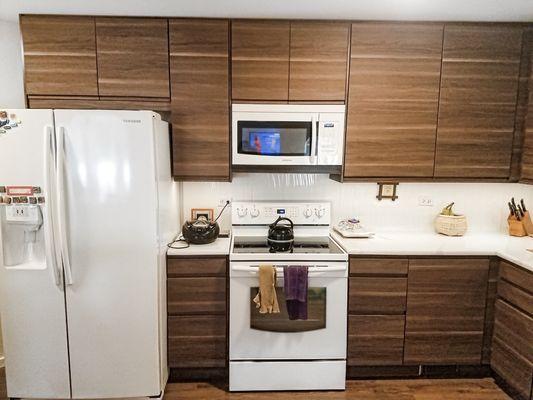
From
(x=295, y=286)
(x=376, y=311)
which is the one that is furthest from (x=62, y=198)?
(x=376, y=311)

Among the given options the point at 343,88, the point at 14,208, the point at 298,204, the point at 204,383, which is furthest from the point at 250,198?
the point at 14,208

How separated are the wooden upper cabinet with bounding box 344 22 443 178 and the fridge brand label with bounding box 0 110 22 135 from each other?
193cm

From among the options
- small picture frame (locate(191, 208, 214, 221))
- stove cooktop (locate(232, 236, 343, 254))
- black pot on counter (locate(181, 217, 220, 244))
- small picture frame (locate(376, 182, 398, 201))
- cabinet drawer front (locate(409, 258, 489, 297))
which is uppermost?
small picture frame (locate(376, 182, 398, 201))

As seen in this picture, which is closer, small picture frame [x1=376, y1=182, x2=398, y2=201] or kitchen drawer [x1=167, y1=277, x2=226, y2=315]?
kitchen drawer [x1=167, y1=277, x2=226, y2=315]

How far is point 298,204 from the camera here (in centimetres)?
271

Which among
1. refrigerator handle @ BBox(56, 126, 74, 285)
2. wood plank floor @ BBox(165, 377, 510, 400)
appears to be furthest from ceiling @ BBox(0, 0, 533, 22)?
wood plank floor @ BBox(165, 377, 510, 400)

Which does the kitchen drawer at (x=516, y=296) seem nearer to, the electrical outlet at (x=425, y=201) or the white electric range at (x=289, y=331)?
Answer: the electrical outlet at (x=425, y=201)

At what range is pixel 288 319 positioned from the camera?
2.26m

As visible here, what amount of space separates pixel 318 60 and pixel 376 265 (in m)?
1.37

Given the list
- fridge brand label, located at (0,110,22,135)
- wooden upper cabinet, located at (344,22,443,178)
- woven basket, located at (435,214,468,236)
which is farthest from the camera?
woven basket, located at (435,214,468,236)

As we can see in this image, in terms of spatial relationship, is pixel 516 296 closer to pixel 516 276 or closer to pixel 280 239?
pixel 516 276

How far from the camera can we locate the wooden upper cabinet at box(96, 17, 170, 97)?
2.29 meters

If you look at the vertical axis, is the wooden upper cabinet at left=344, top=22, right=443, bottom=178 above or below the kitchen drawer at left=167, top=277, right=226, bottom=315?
above

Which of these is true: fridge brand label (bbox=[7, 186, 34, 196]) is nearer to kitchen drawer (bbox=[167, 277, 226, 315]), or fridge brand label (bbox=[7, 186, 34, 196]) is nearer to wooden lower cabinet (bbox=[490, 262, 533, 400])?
kitchen drawer (bbox=[167, 277, 226, 315])
